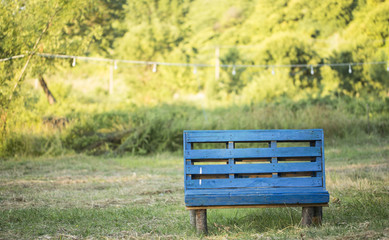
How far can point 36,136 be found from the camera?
12.7 meters

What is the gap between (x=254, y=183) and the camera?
14.0ft

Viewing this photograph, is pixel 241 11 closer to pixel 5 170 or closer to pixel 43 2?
pixel 43 2

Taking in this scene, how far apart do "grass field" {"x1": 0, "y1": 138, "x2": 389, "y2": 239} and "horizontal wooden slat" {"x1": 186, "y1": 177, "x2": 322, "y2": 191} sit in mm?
442

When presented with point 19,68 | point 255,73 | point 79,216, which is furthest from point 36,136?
point 255,73

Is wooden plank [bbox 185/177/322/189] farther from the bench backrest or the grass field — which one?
the grass field

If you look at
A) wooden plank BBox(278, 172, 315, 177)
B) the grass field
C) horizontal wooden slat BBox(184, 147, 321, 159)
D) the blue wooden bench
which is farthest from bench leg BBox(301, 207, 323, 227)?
horizontal wooden slat BBox(184, 147, 321, 159)

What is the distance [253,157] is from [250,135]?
0.23 metres

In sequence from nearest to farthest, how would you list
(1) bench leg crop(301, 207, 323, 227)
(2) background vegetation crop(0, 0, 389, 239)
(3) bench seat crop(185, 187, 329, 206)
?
(3) bench seat crop(185, 187, 329, 206)
(1) bench leg crop(301, 207, 323, 227)
(2) background vegetation crop(0, 0, 389, 239)

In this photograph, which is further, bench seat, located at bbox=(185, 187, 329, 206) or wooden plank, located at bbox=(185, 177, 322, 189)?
wooden plank, located at bbox=(185, 177, 322, 189)

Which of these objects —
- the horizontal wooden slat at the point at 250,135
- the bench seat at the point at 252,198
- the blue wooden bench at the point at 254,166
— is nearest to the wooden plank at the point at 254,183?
the blue wooden bench at the point at 254,166

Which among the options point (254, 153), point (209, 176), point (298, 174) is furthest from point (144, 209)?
point (298, 174)

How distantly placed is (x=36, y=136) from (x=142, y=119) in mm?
3753

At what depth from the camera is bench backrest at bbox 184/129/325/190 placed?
4.21 m

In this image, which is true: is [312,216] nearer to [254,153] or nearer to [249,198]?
[249,198]
